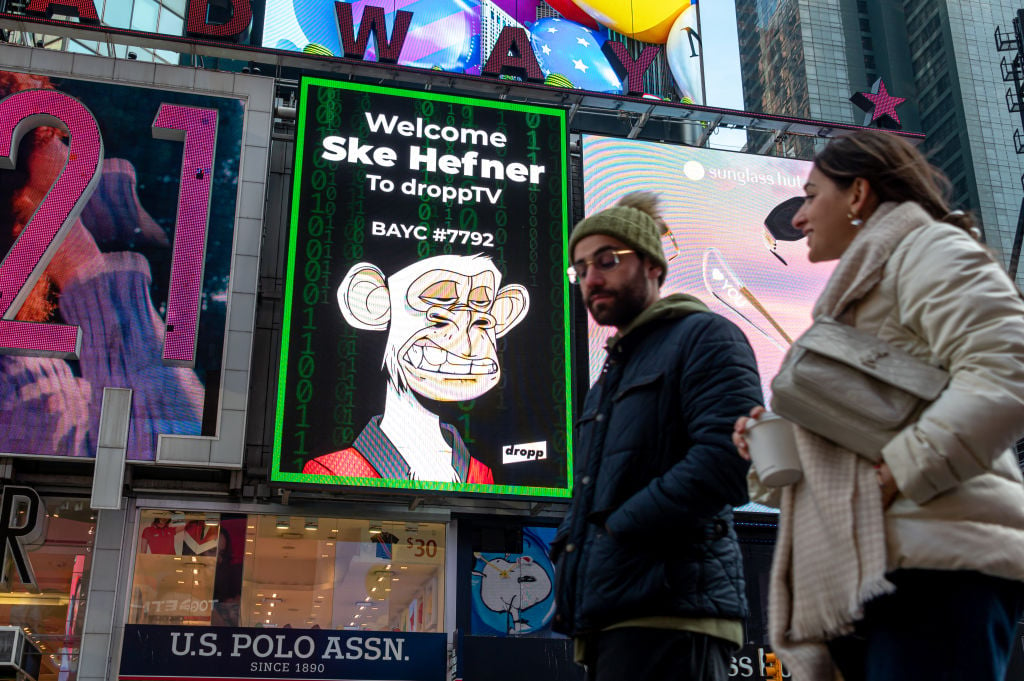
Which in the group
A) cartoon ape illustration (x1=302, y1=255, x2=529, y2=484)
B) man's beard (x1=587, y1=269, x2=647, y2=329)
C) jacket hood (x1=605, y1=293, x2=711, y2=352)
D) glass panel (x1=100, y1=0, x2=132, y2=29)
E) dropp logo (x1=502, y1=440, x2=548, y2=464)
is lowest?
jacket hood (x1=605, y1=293, x2=711, y2=352)

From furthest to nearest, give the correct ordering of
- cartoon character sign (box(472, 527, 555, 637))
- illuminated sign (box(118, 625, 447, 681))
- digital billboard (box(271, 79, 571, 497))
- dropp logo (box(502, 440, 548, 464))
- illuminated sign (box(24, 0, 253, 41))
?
illuminated sign (box(24, 0, 253, 41)) → cartoon character sign (box(472, 527, 555, 637)) → dropp logo (box(502, 440, 548, 464)) → digital billboard (box(271, 79, 571, 497)) → illuminated sign (box(118, 625, 447, 681))

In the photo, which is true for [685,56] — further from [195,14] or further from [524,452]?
[524,452]

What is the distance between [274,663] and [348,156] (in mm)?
7768

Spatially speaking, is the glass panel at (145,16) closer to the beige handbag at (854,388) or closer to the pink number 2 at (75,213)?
the pink number 2 at (75,213)

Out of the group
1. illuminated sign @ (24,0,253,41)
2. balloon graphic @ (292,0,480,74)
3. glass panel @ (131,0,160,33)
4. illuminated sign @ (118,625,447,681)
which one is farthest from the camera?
glass panel @ (131,0,160,33)

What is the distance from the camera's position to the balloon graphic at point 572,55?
22875 mm

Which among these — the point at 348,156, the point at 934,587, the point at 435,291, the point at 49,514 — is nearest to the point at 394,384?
the point at 435,291

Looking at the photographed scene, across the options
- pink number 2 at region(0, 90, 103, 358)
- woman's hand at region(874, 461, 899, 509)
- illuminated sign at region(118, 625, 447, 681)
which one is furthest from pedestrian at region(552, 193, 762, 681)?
pink number 2 at region(0, 90, 103, 358)

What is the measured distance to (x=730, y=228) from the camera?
1848 centimetres

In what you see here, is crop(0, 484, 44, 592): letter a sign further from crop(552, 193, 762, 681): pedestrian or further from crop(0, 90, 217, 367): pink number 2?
crop(552, 193, 762, 681): pedestrian

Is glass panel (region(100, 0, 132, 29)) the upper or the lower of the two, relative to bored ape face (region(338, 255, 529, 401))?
upper

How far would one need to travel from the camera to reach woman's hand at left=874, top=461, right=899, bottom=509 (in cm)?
242

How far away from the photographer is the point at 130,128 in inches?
666

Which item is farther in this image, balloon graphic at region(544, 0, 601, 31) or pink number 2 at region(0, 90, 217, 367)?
balloon graphic at region(544, 0, 601, 31)
